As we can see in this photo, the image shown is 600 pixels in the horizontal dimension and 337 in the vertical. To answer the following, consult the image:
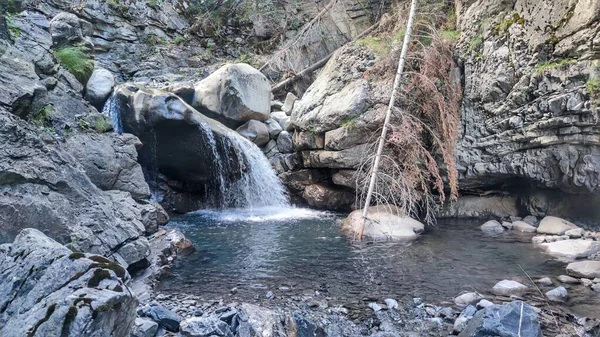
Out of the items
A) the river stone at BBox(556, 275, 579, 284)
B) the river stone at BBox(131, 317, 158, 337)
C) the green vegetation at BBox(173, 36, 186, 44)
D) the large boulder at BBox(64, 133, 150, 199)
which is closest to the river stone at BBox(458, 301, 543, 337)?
the river stone at BBox(556, 275, 579, 284)

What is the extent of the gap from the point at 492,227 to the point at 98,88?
10.5 m

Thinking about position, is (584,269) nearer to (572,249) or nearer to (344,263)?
(572,249)

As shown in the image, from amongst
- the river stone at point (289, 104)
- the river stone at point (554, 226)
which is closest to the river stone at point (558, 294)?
the river stone at point (554, 226)

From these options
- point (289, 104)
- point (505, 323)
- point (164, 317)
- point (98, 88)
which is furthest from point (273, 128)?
point (505, 323)

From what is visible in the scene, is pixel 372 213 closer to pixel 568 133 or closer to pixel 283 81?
pixel 568 133

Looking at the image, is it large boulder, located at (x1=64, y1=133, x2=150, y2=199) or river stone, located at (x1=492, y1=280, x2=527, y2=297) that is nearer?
river stone, located at (x1=492, y1=280, x2=527, y2=297)

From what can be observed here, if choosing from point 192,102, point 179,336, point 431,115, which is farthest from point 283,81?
point 179,336

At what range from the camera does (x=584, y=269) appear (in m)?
5.45

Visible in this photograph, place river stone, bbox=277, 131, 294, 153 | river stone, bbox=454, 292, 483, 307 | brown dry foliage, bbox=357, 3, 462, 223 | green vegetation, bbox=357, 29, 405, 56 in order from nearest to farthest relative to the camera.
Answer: river stone, bbox=454, 292, 483, 307, brown dry foliage, bbox=357, 3, 462, 223, green vegetation, bbox=357, 29, 405, 56, river stone, bbox=277, 131, 294, 153

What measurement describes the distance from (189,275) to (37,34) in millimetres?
6356

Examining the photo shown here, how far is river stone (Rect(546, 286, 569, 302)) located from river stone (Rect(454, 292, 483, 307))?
33.8 inches

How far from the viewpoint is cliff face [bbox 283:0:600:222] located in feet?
22.8

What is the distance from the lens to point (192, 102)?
39.9 feet

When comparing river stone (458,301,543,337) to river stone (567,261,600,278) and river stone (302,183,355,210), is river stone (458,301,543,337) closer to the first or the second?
river stone (567,261,600,278)
